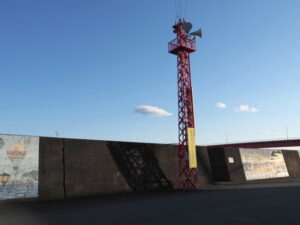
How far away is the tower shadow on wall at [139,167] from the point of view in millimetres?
23592

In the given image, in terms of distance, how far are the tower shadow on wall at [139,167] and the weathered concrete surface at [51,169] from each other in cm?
472

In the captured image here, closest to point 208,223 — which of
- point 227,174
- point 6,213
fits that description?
point 6,213

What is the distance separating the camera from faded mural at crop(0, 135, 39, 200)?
16.7 meters

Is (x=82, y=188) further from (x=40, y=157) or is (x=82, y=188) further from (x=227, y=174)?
(x=227, y=174)

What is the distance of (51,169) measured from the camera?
19.0 metres

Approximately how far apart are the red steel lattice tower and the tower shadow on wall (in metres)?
2.19

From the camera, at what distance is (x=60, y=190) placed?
62.0ft

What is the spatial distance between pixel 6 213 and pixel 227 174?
27.1 meters

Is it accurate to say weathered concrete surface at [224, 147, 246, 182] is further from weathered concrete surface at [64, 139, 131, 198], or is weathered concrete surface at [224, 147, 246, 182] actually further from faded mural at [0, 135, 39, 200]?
faded mural at [0, 135, 39, 200]

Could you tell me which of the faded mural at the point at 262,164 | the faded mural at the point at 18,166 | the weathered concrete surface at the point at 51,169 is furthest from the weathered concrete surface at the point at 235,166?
the faded mural at the point at 18,166

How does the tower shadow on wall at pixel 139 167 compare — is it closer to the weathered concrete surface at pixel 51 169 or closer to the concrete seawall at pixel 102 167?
the concrete seawall at pixel 102 167

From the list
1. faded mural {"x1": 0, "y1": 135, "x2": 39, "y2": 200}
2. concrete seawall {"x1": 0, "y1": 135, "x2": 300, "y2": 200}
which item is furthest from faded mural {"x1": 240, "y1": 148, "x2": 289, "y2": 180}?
faded mural {"x1": 0, "y1": 135, "x2": 39, "y2": 200}

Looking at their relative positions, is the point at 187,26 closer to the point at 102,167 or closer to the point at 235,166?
the point at 102,167

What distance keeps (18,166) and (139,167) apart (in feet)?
34.8
